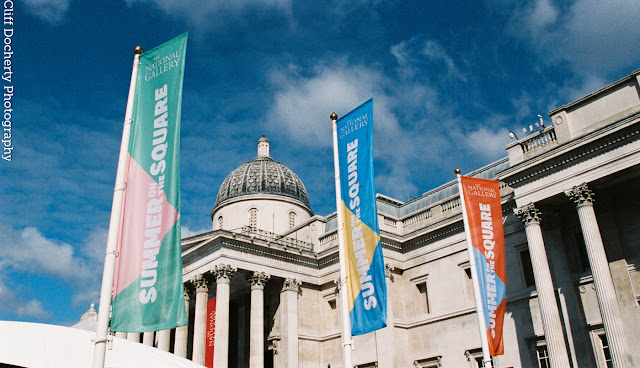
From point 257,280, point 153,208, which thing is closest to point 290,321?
point 257,280

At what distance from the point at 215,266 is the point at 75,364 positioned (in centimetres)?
1448

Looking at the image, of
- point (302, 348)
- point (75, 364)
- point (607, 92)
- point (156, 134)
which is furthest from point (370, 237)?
point (302, 348)

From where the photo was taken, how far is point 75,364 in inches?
696

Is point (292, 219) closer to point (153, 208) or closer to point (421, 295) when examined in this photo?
point (421, 295)

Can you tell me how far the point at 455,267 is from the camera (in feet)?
103

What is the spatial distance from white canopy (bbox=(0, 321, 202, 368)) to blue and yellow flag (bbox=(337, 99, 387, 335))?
8532mm

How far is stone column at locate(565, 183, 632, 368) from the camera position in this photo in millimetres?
20453

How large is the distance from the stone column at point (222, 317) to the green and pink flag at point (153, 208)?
20.1 metres

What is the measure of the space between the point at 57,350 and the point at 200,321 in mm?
14192

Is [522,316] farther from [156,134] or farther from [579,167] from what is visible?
[156,134]

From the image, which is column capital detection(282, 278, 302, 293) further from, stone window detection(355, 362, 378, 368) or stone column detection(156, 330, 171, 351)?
stone column detection(156, 330, 171, 351)

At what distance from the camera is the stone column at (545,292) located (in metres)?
22.8

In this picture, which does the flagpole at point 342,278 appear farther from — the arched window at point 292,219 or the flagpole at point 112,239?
the arched window at point 292,219

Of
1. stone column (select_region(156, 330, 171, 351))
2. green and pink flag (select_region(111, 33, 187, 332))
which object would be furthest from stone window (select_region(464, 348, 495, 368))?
green and pink flag (select_region(111, 33, 187, 332))
